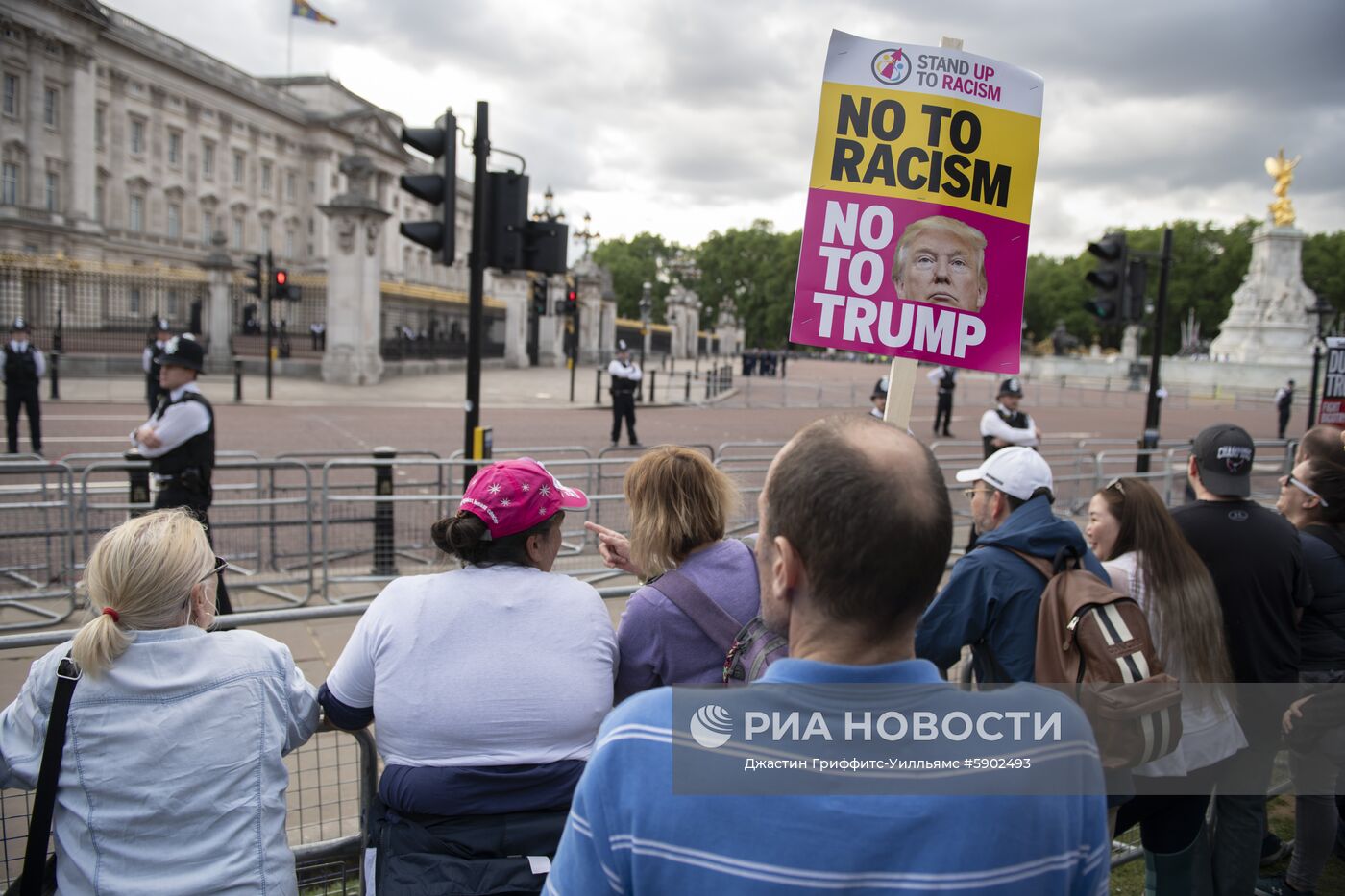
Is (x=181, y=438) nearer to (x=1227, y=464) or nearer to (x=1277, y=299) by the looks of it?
(x=1227, y=464)

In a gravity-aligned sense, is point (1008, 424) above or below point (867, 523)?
below

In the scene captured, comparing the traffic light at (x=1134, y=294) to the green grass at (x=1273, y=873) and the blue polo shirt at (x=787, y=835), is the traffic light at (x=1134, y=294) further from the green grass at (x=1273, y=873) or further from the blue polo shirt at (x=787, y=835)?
the blue polo shirt at (x=787, y=835)

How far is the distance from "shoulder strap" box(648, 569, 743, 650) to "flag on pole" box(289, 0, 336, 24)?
69.6 meters

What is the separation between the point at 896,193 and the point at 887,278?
1.03 ft

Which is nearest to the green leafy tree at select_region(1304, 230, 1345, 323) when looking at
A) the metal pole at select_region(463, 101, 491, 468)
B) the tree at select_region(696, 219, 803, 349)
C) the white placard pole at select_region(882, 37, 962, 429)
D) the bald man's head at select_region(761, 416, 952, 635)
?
the tree at select_region(696, 219, 803, 349)

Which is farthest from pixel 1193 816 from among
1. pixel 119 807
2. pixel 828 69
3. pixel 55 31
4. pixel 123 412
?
pixel 55 31

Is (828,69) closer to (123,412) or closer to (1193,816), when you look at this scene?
(1193,816)

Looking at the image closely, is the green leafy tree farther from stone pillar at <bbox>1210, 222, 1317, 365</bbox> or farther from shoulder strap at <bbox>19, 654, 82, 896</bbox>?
shoulder strap at <bbox>19, 654, 82, 896</bbox>

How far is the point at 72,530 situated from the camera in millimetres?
6926

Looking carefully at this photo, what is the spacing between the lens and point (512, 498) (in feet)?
8.21

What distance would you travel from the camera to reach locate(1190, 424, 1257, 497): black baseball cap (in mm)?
3438

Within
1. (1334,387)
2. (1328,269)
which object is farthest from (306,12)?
(1328,269)

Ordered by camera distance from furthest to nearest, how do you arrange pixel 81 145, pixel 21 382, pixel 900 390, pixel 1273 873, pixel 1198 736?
1. pixel 81 145
2. pixel 21 382
3. pixel 1273 873
4. pixel 900 390
5. pixel 1198 736

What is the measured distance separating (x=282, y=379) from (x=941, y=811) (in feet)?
102
